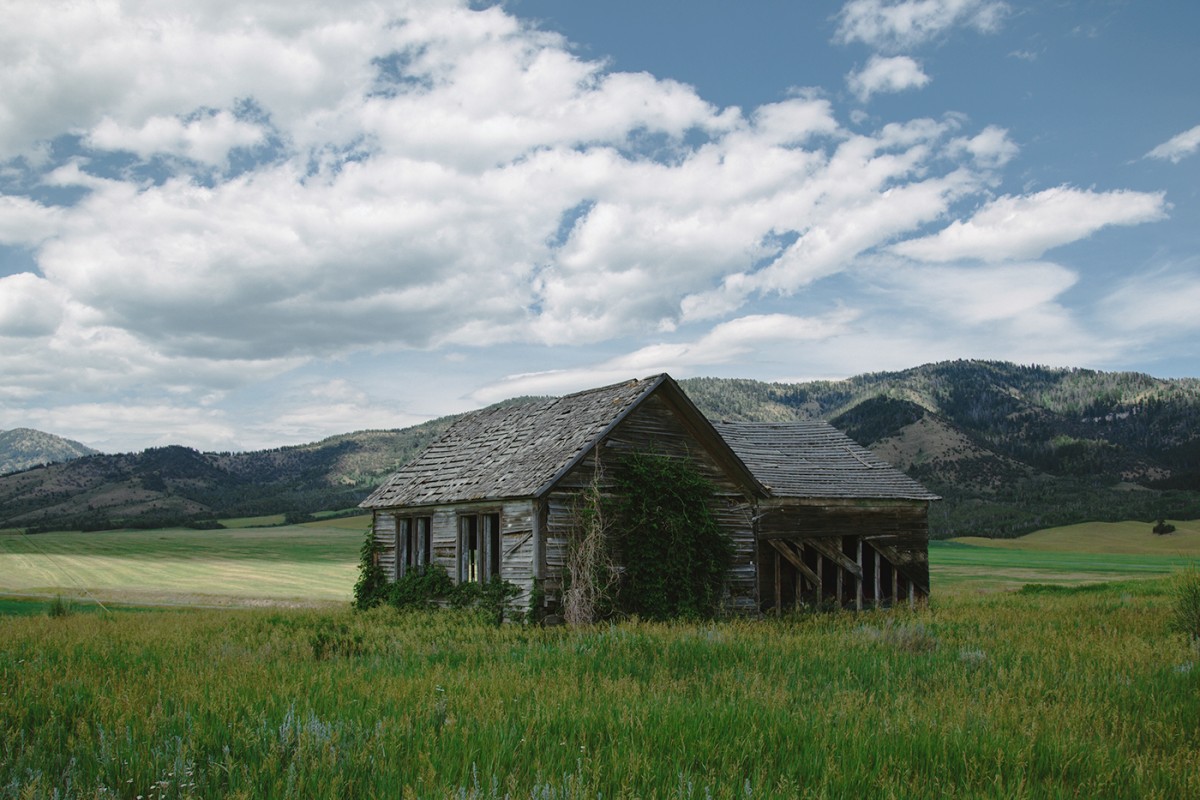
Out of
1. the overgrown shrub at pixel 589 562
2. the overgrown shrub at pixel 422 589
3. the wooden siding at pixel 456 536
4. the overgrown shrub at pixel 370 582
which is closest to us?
the overgrown shrub at pixel 589 562

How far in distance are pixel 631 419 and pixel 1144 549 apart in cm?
6998

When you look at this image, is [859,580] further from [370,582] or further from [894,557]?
[370,582]

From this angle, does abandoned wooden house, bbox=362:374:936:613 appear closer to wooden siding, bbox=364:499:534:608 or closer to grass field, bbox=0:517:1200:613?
wooden siding, bbox=364:499:534:608

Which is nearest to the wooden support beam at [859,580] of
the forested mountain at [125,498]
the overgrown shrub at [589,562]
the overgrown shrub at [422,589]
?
the overgrown shrub at [589,562]

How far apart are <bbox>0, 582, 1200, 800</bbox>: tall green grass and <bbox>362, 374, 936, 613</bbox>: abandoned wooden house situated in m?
6.31

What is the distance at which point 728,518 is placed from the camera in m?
21.3

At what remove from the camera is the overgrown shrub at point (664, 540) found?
19.0 meters

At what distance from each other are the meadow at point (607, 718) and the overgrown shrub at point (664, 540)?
5608 millimetres

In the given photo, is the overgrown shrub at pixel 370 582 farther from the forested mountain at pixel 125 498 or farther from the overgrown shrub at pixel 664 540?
the forested mountain at pixel 125 498

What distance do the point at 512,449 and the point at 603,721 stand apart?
1575cm

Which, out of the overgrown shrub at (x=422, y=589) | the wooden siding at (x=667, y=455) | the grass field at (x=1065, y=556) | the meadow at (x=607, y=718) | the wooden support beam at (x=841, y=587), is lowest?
the grass field at (x=1065, y=556)

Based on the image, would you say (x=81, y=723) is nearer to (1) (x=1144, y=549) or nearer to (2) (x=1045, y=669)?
(2) (x=1045, y=669)

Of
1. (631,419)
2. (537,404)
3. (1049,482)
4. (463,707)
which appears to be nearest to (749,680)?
(463,707)

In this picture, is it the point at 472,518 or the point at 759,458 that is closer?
the point at 472,518
